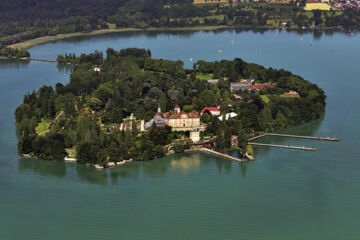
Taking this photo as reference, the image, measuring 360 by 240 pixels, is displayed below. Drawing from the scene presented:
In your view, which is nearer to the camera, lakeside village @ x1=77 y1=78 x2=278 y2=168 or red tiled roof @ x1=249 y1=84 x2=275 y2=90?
lakeside village @ x1=77 y1=78 x2=278 y2=168

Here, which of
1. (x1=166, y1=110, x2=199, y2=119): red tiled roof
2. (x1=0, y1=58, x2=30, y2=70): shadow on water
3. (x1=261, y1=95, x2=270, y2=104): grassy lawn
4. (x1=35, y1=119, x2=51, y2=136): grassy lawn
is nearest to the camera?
(x1=35, y1=119, x2=51, y2=136): grassy lawn

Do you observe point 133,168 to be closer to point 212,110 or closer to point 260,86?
point 212,110

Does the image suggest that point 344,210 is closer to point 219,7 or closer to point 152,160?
point 152,160

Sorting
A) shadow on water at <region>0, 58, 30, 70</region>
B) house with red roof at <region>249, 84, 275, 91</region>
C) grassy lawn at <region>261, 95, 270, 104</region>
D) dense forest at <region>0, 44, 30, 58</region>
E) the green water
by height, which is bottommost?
the green water

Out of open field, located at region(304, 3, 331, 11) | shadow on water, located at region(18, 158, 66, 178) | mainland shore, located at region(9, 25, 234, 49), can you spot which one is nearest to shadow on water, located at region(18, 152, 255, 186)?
shadow on water, located at region(18, 158, 66, 178)

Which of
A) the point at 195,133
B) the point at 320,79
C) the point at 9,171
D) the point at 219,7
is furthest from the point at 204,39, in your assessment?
the point at 9,171

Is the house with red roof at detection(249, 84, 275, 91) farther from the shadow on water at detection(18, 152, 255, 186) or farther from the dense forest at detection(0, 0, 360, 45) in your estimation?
the dense forest at detection(0, 0, 360, 45)

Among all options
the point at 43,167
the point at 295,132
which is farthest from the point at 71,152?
the point at 295,132

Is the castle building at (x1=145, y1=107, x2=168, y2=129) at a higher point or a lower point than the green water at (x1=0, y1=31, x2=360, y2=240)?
higher
